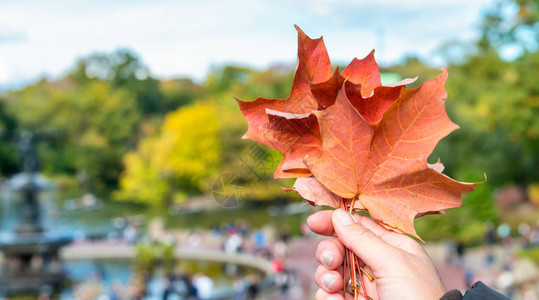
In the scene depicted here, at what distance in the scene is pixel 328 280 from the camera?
2.21 metres

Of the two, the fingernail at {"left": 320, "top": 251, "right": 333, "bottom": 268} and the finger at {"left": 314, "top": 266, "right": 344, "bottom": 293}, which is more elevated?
the fingernail at {"left": 320, "top": 251, "right": 333, "bottom": 268}

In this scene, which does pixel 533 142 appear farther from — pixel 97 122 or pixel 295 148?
pixel 97 122

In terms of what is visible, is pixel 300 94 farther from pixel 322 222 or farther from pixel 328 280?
pixel 328 280

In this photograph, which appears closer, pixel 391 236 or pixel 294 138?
pixel 294 138

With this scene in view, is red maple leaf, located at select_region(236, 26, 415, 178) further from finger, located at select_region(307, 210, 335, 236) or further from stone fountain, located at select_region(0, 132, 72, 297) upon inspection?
stone fountain, located at select_region(0, 132, 72, 297)

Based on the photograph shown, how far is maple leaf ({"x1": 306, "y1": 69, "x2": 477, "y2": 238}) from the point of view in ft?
6.03

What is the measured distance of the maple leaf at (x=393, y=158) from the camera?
184cm

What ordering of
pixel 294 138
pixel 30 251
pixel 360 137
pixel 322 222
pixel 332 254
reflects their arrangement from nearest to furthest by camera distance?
pixel 360 137 < pixel 294 138 < pixel 332 254 < pixel 322 222 < pixel 30 251

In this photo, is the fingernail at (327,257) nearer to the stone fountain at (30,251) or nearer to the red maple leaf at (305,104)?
the red maple leaf at (305,104)

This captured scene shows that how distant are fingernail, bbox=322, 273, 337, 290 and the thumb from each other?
0.21 meters

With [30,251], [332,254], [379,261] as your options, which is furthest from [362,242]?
[30,251]

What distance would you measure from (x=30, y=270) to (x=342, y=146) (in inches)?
694

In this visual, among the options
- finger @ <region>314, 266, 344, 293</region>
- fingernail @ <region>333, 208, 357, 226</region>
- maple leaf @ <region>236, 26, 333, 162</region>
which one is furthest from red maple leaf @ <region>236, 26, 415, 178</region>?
finger @ <region>314, 266, 344, 293</region>

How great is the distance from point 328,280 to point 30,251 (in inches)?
663
